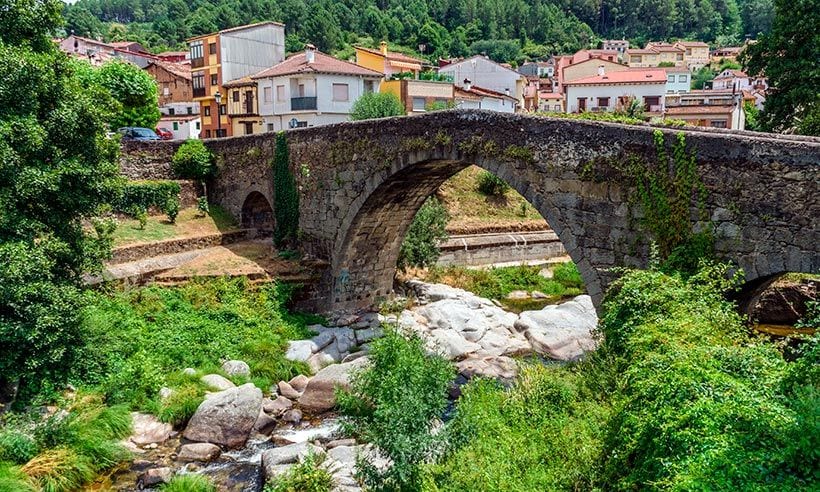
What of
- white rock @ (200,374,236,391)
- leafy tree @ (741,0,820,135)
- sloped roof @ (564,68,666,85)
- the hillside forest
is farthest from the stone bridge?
the hillside forest

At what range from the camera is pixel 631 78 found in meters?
44.8

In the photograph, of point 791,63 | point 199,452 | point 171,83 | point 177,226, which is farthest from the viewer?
point 171,83

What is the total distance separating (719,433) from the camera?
5.18m

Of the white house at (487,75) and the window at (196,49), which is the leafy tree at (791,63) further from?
the window at (196,49)

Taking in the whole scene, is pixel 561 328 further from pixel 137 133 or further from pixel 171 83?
pixel 171 83

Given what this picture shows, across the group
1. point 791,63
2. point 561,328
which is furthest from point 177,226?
point 791,63

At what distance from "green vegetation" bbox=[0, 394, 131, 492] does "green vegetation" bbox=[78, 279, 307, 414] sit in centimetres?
88

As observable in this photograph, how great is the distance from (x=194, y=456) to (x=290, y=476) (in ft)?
9.00

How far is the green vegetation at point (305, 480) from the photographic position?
32.8 ft

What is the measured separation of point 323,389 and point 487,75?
4323 cm

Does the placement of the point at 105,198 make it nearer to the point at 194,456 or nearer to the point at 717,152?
the point at 194,456

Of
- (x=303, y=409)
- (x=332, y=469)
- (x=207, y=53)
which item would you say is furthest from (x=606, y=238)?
(x=207, y=53)

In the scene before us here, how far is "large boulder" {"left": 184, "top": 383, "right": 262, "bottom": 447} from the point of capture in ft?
41.3

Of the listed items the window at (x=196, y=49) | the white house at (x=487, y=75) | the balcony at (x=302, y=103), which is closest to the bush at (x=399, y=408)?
the balcony at (x=302, y=103)
